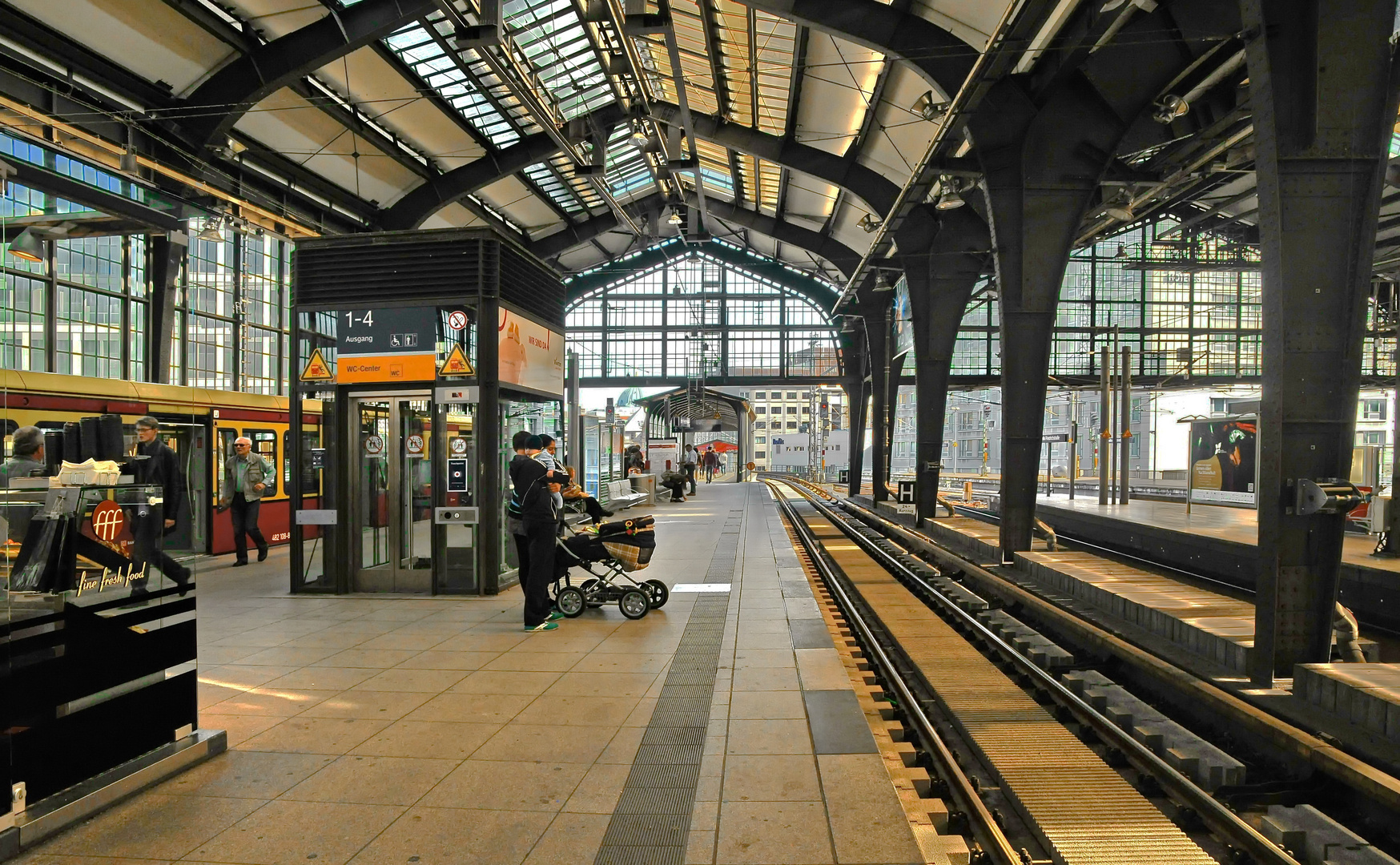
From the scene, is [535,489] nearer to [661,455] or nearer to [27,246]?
[27,246]

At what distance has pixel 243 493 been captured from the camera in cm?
1313

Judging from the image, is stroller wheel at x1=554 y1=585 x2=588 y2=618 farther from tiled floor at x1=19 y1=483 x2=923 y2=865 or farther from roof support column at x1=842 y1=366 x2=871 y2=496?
roof support column at x1=842 y1=366 x2=871 y2=496

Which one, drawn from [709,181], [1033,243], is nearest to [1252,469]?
[1033,243]

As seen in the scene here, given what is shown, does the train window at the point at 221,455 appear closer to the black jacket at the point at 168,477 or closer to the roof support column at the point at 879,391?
the black jacket at the point at 168,477

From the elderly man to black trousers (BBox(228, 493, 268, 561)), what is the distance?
993 centimetres

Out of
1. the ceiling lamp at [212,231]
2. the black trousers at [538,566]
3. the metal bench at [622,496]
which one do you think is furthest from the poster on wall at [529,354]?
the metal bench at [622,496]

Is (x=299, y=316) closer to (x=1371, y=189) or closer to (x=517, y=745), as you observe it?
(x=517, y=745)

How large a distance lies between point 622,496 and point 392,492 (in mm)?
16657

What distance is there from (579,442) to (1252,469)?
1513 centimetres

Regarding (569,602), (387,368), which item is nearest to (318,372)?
(387,368)

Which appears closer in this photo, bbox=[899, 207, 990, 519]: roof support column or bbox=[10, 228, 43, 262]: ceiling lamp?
bbox=[10, 228, 43, 262]: ceiling lamp

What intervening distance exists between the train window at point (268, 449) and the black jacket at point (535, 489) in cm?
793

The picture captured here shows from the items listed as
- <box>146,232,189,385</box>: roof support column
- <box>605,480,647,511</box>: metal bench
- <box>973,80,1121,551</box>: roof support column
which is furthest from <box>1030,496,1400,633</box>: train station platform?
<box>146,232,189,385</box>: roof support column

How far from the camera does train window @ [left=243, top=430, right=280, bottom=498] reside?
1439cm
